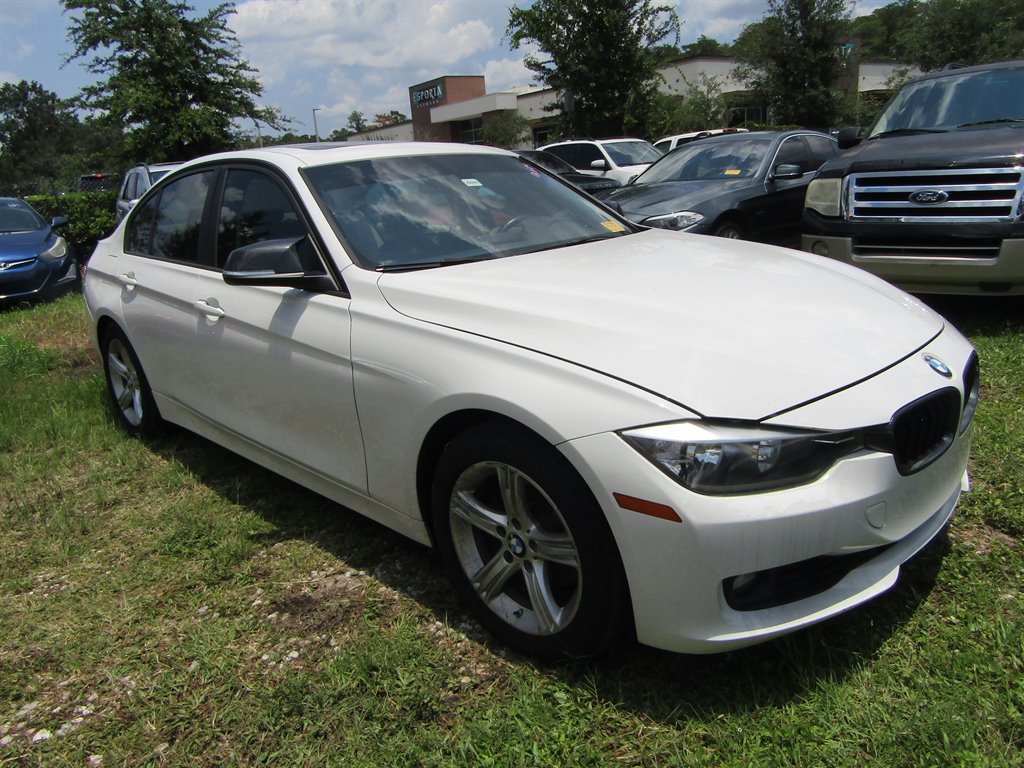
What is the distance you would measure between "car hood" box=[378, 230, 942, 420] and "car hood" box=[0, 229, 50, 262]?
967cm

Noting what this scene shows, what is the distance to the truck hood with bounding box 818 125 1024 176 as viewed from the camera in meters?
5.16

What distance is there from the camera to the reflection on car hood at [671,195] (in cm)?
729

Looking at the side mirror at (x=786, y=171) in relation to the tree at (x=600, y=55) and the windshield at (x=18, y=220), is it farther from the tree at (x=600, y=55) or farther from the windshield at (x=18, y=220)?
the tree at (x=600, y=55)

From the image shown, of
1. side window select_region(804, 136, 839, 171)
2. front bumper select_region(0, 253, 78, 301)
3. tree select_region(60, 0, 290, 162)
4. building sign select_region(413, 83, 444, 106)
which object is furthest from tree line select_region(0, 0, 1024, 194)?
building sign select_region(413, 83, 444, 106)

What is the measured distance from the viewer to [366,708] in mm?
2387

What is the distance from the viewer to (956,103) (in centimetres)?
633

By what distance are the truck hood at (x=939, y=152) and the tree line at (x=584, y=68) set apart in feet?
53.7

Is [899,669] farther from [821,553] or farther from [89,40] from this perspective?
[89,40]

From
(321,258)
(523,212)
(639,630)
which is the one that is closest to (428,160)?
(523,212)

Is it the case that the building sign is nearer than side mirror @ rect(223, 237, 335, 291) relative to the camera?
No

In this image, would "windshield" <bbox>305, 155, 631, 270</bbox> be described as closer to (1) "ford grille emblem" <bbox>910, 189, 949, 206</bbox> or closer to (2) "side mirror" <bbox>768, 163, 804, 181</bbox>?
(1) "ford grille emblem" <bbox>910, 189, 949, 206</bbox>

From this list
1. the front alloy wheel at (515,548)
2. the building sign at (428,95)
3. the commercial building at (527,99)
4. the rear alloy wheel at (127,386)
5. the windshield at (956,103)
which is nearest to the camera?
the front alloy wheel at (515,548)

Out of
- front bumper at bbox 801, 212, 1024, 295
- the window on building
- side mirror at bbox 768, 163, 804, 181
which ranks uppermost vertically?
the window on building

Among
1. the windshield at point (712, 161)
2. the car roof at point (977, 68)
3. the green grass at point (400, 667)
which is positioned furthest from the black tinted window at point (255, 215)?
the car roof at point (977, 68)
